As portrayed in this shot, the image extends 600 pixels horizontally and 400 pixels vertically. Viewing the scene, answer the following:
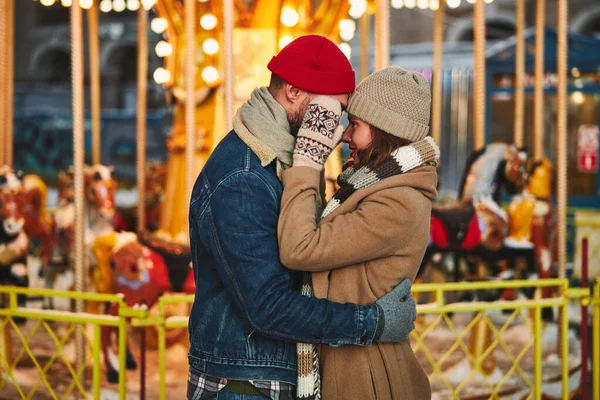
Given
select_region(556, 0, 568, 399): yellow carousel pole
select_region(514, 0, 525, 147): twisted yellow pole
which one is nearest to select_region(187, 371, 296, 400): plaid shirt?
select_region(556, 0, 568, 399): yellow carousel pole

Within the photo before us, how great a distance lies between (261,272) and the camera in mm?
1917

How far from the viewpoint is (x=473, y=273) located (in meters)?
6.76

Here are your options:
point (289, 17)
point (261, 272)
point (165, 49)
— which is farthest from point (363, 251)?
point (165, 49)

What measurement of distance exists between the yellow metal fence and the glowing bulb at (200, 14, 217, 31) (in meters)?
2.31

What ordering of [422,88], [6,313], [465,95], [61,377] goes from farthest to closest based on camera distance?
[465,95] < [61,377] < [6,313] < [422,88]

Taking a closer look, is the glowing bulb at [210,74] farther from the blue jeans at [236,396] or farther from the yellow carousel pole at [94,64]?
the blue jeans at [236,396]

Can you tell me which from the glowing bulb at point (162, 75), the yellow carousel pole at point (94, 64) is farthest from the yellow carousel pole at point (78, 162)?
the yellow carousel pole at point (94, 64)

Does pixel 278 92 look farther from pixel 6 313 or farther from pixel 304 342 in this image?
pixel 6 313

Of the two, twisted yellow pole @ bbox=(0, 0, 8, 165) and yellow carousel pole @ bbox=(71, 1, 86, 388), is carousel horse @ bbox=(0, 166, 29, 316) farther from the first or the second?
yellow carousel pole @ bbox=(71, 1, 86, 388)

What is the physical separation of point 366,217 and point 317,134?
25 cm

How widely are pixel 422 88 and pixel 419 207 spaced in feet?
1.09

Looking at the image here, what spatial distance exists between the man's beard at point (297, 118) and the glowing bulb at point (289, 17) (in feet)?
13.9

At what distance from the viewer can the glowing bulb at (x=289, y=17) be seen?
617 centimetres

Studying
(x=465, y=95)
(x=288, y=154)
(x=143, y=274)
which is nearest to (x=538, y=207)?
(x=143, y=274)
